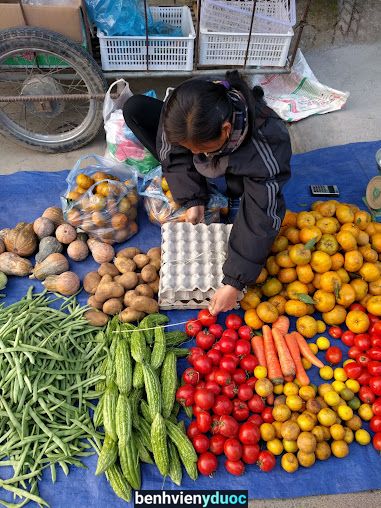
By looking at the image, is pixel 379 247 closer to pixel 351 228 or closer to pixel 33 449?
pixel 351 228

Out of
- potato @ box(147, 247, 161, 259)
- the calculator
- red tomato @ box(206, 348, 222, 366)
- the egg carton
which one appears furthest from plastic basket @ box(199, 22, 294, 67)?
red tomato @ box(206, 348, 222, 366)

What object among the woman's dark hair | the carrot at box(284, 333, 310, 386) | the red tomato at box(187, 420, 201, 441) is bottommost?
the red tomato at box(187, 420, 201, 441)

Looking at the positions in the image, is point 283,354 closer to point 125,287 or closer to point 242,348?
point 242,348

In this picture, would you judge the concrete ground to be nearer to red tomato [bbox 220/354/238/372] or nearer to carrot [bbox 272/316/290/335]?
carrot [bbox 272/316/290/335]

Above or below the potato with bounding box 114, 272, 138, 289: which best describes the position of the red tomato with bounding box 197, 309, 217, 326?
below

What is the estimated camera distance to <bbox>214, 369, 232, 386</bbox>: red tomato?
238cm

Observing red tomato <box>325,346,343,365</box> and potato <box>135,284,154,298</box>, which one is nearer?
red tomato <box>325,346,343,365</box>

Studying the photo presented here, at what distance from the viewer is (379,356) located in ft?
8.17

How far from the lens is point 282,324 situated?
105 inches

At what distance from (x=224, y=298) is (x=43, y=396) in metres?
1.14

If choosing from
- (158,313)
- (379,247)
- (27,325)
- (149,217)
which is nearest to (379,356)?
(379,247)

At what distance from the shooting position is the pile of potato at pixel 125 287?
2635 mm

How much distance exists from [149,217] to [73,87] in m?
1.46

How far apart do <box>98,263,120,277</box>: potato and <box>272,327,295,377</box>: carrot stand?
44.2 inches
